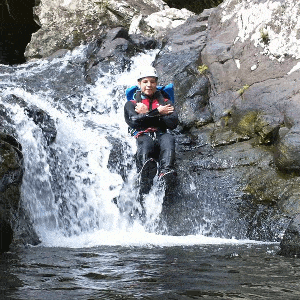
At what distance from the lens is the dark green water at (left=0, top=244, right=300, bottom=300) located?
3734 millimetres

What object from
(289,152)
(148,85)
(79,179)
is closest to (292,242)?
(289,152)

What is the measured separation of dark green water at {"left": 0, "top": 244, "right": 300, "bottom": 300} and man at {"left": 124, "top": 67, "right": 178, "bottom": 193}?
234cm

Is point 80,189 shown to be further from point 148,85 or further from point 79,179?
point 148,85

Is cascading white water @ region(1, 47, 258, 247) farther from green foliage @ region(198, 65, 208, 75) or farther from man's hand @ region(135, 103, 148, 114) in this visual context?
green foliage @ region(198, 65, 208, 75)

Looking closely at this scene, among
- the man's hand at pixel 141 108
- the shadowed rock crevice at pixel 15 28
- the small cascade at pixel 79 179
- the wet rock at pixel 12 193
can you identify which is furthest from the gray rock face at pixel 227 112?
the shadowed rock crevice at pixel 15 28

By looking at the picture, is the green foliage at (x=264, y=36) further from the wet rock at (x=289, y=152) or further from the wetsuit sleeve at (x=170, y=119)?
the wetsuit sleeve at (x=170, y=119)

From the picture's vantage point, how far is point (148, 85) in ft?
27.4

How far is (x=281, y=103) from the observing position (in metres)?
9.02

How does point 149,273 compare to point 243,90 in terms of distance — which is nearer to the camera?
point 149,273

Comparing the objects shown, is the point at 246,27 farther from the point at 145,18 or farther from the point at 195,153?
the point at 145,18

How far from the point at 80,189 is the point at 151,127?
1626 mm

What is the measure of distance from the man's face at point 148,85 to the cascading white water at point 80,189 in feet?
3.91

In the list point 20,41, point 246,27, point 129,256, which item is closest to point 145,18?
point 246,27

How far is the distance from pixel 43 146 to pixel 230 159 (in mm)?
3271
